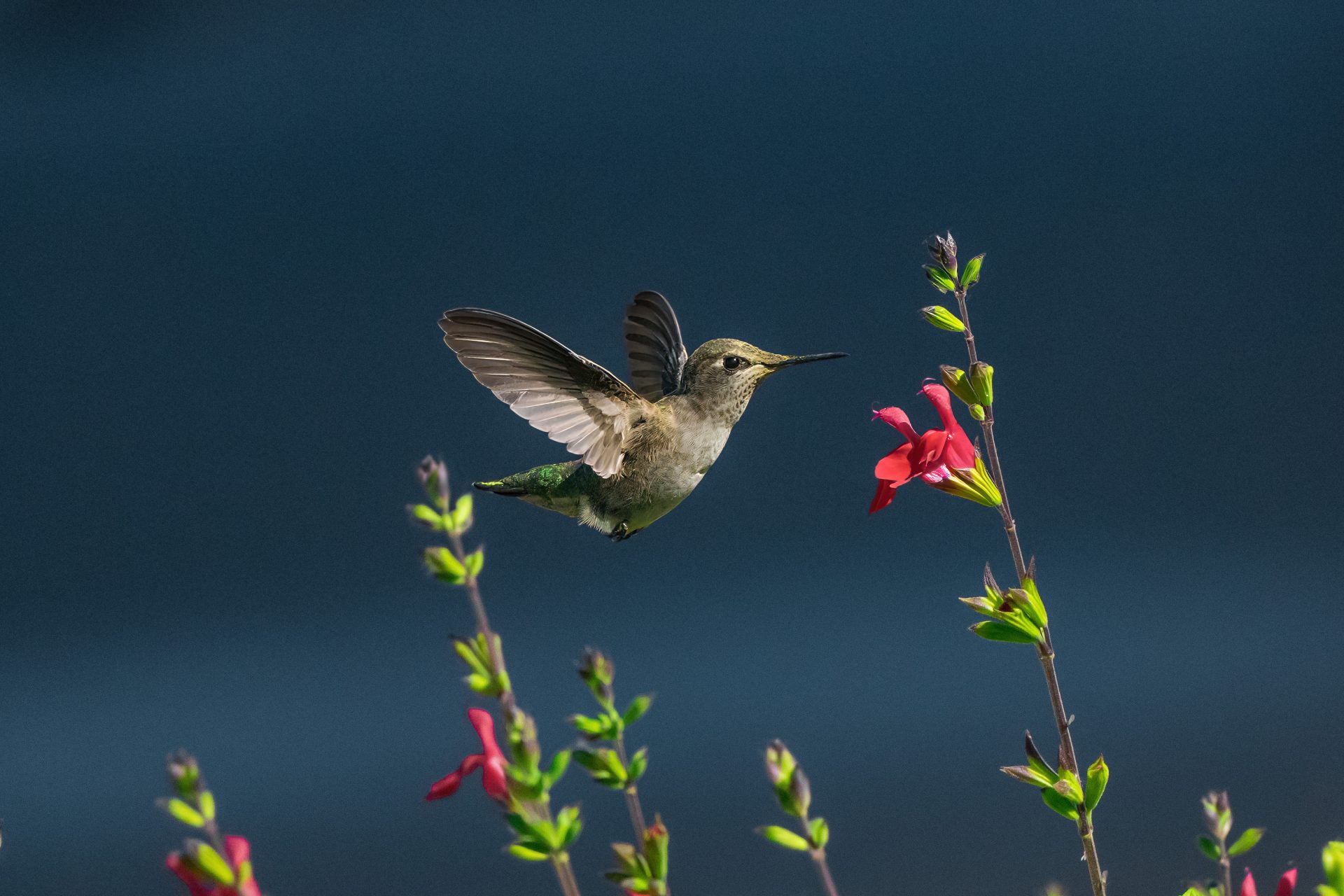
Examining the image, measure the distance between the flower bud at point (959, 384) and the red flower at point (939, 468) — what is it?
0.19 ft

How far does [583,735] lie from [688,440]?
8.5 inches

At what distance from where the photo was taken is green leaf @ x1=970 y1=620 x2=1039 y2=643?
1.90ft

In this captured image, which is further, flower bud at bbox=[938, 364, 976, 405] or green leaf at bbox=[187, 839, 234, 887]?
flower bud at bbox=[938, 364, 976, 405]

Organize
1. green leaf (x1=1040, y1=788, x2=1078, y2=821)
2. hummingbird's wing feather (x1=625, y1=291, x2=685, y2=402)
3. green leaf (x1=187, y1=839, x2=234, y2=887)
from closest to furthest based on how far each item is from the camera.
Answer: green leaf (x1=187, y1=839, x2=234, y2=887) < green leaf (x1=1040, y1=788, x2=1078, y2=821) < hummingbird's wing feather (x1=625, y1=291, x2=685, y2=402)

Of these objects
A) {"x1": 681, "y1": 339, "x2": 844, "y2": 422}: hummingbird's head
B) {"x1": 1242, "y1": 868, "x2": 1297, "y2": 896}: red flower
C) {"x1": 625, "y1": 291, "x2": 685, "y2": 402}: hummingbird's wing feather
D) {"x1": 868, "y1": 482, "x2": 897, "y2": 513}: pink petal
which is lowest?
{"x1": 1242, "y1": 868, "x2": 1297, "y2": 896}: red flower

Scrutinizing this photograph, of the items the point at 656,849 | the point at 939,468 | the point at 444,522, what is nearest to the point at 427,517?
the point at 444,522

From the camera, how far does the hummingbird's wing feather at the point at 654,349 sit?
81 cm

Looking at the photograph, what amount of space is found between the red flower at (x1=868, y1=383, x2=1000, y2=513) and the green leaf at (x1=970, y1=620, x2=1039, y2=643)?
77 mm

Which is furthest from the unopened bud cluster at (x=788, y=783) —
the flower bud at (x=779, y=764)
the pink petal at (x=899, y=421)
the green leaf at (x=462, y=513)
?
the pink petal at (x=899, y=421)

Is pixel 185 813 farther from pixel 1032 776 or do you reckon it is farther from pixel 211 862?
pixel 1032 776

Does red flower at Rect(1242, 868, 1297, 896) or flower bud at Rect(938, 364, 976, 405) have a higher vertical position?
flower bud at Rect(938, 364, 976, 405)

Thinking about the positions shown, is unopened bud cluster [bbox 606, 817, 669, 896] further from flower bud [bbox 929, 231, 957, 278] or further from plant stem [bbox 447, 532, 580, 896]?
flower bud [bbox 929, 231, 957, 278]

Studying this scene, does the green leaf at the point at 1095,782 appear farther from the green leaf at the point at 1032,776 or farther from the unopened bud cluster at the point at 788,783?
the unopened bud cluster at the point at 788,783

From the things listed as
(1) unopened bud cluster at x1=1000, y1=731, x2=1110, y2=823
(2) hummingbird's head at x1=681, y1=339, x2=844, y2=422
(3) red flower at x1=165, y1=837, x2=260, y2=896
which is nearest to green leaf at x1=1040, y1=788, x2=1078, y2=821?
(1) unopened bud cluster at x1=1000, y1=731, x2=1110, y2=823
